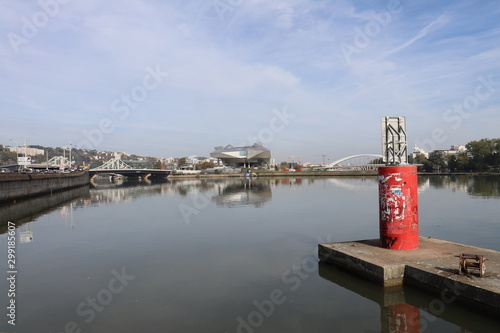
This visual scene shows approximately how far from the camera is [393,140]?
11.5 m

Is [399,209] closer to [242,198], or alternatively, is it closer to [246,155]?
[242,198]

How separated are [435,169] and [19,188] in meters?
129

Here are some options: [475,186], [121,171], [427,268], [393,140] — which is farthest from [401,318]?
[121,171]

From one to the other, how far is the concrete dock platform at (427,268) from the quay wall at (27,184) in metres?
37.1

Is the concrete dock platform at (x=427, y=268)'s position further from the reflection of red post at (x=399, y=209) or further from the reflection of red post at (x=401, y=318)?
the reflection of red post at (x=401, y=318)

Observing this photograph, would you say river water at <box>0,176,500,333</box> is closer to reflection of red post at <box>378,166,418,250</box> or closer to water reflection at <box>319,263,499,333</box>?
water reflection at <box>319,263,499,333</box>

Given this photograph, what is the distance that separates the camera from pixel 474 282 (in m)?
7.49

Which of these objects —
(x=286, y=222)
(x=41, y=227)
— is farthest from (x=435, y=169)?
(x=41, y=227)

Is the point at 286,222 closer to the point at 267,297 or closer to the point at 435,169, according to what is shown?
the point at 267,297

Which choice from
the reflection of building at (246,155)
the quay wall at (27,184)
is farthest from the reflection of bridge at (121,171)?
the quay wall at (27,184)

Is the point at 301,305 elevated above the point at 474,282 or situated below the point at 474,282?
below

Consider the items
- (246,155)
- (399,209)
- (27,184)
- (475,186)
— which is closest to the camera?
(399,209)

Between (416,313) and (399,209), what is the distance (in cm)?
346

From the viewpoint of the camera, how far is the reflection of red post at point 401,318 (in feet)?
23.8
